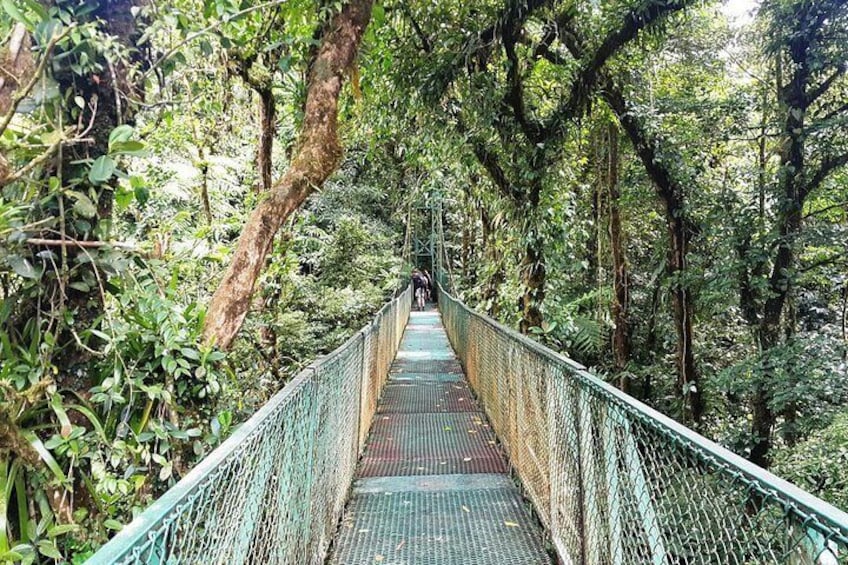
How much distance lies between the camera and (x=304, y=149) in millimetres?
2744

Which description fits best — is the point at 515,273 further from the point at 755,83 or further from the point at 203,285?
the point at 755,83

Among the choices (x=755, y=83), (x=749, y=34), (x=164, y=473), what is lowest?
(x=164, y=473)

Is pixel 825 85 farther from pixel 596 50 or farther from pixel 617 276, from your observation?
pixel 617 276

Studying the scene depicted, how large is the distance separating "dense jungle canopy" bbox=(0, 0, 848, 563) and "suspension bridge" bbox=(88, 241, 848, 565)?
56 cm

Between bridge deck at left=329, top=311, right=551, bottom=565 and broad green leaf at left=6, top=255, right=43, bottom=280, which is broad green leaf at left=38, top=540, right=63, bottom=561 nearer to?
broad green leaf at left=6, top=255, right=43, bottom=280

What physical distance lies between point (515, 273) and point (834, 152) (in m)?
3.07

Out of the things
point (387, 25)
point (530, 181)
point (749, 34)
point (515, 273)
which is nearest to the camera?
point (387, 25)

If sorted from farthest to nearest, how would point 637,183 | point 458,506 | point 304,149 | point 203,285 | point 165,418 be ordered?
point 637,183 < point 203,285 < point 458,506 < point 304,149 < point 165,418

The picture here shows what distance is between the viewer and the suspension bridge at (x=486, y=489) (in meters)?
1.11

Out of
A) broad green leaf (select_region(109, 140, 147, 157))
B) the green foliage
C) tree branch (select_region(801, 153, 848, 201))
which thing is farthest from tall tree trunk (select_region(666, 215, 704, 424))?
broad green leaf (select_region(109, 140, 147, 157))

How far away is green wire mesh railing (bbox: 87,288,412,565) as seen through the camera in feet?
3.32


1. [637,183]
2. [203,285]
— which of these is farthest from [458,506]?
Answer: [637,183]

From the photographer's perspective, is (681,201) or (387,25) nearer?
(387,25)

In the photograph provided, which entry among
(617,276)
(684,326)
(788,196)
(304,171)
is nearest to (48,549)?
(304,171)
